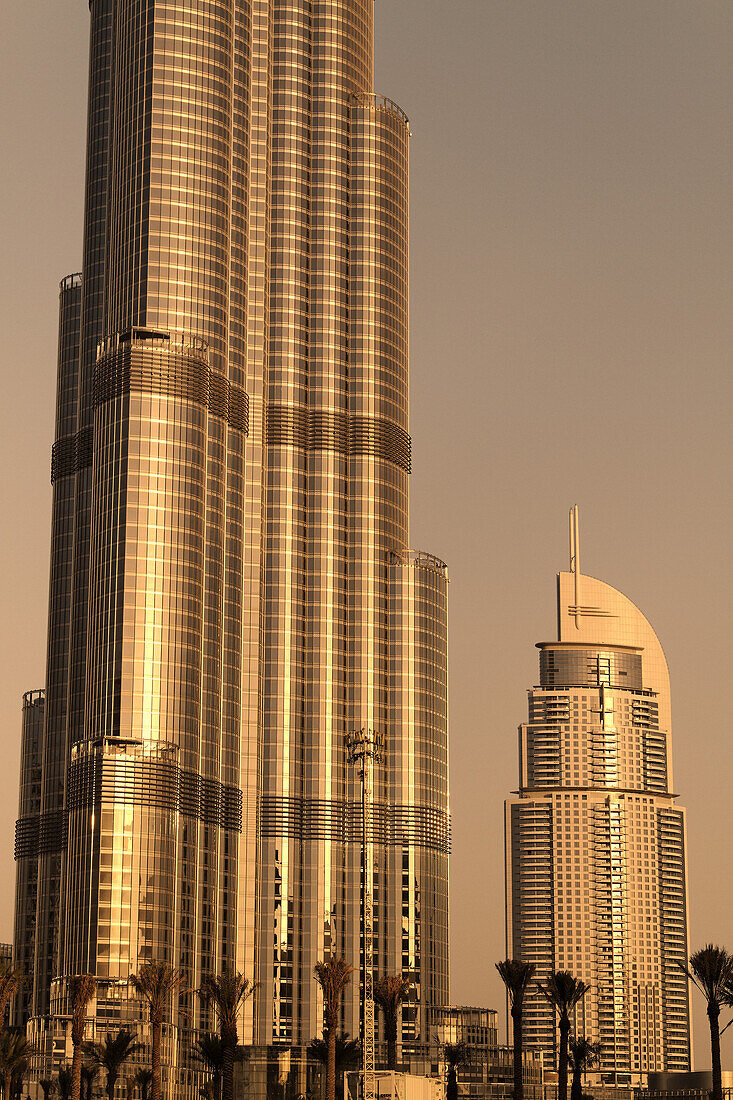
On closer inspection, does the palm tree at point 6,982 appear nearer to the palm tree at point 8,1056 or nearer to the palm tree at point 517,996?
the palm tree at point 8,1056

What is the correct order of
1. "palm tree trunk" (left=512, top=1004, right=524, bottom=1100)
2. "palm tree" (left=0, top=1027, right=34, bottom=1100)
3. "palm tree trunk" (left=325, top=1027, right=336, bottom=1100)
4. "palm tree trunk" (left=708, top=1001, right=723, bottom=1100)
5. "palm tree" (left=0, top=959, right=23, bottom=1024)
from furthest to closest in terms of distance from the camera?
"palm tree trunk" (left=512, top=1004, right=524, bottom=1100), "palm tree trunk" (left=325, top=1027, right=336, bottom=1100), "palm tree" (left=0, top=1027, right=34, bottom=1100), "palm tree trunk" (left=708, top=1001, right=723, bottom=1100), "palm tree" (left=0, top=959, right=23, bottom=1024)

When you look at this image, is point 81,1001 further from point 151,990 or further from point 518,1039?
point 518,1039

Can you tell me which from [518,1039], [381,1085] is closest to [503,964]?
[518,1039]

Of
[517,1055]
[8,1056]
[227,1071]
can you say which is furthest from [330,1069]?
[8,1056]

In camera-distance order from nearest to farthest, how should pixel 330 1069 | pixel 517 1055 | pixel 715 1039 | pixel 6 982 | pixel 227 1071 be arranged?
pixel 6 982
pixel 715 1039
pixel 227 1071
pixel 517 1055
pixel 330 1069

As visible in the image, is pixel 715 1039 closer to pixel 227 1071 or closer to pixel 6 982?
pixel 227 1071

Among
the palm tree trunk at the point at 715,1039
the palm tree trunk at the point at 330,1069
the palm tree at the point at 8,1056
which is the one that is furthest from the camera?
the palm tree trunk at the point at 330,1069

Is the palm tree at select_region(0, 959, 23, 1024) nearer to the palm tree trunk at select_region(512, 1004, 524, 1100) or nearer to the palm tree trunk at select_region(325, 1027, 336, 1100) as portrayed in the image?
the palm tree trunk at select_region(325, 1027, 336, 1100)

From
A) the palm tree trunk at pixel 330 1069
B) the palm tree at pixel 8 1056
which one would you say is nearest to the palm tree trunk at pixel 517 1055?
the palm tree trunk at pixel 330 1069

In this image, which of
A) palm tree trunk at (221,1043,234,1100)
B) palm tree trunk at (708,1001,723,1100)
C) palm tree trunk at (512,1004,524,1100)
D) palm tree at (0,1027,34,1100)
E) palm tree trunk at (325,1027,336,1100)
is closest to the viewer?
palm tree trunk at (708,1001,723,1100)

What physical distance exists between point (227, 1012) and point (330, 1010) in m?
11.8

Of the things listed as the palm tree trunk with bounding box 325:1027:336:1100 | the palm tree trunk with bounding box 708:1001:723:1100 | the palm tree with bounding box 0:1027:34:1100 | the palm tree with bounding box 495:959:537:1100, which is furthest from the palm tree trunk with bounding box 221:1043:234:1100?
the palm tree trunk with bounding box 708:1001:723:1100

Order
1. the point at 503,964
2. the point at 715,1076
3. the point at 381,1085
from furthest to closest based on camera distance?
the point at 381,1085
the point at 503,964
the point at 715,1076

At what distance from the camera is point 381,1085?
189 meters
